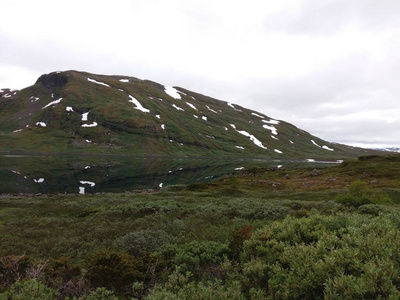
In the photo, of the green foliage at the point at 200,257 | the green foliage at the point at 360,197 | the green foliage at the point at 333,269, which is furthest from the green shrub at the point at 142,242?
the green foliage at the point at 360,197

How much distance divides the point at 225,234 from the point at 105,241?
7225 millimetres

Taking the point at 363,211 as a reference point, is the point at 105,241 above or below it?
below

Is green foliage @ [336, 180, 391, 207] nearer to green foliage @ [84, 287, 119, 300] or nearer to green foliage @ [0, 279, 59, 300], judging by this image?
green foliage @ [84, 287, 119, 300]

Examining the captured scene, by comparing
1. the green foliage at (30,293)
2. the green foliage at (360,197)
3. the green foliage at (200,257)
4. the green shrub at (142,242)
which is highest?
the green foliage at (30,293)

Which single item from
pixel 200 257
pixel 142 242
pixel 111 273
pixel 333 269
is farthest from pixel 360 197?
pixel 111 273

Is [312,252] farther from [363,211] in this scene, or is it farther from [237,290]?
[363,211]

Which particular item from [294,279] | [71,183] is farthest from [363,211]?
[71,183]

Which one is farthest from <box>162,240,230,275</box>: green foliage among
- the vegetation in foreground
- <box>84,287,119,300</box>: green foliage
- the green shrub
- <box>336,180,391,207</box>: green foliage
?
<box>336,180,391,207</box>: green foliage

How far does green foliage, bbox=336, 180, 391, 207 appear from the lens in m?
A: 26.6

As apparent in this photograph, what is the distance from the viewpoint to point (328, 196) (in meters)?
38.7

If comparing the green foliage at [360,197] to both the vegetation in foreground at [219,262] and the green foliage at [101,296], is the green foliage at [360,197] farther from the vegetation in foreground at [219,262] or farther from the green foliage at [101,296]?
the green foliage at [101,296]

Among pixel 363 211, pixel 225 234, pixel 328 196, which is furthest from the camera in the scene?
pixel 328 196

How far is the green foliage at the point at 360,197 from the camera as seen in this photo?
26609 millimetres

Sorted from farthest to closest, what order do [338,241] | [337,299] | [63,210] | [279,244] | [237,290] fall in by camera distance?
[63,210], [279,244], [338,241], [237,290], [337,299]
